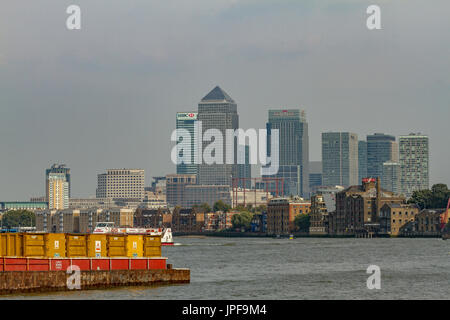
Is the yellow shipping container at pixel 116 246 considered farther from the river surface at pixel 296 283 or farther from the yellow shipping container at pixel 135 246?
the river surface at pixel 296 283

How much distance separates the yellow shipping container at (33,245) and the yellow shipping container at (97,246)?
3.14 metres

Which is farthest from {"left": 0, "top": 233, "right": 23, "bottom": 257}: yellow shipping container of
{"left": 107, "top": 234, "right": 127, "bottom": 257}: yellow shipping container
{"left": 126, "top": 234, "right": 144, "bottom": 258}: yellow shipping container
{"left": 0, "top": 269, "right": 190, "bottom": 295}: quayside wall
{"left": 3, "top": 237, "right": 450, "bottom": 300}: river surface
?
{"left": 126, "top": 234, "right": 144, "bottom": 258}: yellow shipping container

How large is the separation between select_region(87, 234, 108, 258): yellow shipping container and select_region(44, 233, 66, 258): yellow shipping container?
1680 millimetres

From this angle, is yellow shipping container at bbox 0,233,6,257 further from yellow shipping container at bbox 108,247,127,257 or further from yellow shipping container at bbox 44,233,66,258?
yellow shipping container at bbox 108,247,127,257

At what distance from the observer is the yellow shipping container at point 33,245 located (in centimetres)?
5828

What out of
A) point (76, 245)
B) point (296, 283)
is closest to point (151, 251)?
point (76, 245)

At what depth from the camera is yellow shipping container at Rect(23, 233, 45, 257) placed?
191 feet

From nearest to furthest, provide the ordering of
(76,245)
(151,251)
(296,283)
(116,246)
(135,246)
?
(76,245) → (116,246) → (135,246) → (151,251) → (296,283)

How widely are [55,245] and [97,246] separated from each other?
2.84 m

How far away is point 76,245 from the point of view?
60.8m

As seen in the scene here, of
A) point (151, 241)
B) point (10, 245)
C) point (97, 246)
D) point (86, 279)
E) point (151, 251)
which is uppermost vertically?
point (10, 245)

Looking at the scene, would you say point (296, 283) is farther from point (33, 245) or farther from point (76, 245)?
point (33, 245)

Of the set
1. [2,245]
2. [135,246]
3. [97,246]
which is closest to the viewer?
[2,245]
